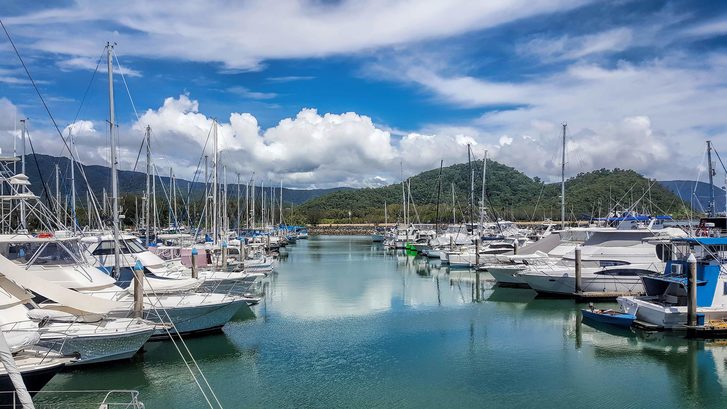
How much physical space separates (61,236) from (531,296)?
96.3 ft

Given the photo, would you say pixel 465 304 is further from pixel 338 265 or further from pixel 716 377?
pixel 338 265

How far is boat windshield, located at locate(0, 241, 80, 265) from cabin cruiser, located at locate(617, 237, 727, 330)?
1059 inches

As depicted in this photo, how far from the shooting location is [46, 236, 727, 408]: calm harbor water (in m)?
19.2

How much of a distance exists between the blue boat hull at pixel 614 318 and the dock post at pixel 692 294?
251 cm

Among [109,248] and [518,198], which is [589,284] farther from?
[518,198]

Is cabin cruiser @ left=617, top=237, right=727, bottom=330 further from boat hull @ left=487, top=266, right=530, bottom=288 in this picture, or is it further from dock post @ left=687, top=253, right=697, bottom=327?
boat hull @ left=487, top=266, right=530, bottom=288

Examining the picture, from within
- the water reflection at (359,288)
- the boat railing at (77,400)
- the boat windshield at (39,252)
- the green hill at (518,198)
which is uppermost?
the green hill at (518,198)

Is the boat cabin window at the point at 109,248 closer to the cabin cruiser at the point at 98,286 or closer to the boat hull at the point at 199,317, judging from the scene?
the cabin cruiser at the point at 98,286

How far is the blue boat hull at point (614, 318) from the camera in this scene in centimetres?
2784

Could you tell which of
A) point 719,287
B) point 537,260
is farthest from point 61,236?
point 537,260

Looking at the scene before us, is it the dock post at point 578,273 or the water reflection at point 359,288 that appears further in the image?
the water reflection at point 359,288

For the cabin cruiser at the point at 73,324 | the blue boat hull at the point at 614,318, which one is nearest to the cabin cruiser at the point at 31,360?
the cabin cruiser at the point at 73,324

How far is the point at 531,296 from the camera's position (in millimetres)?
39750

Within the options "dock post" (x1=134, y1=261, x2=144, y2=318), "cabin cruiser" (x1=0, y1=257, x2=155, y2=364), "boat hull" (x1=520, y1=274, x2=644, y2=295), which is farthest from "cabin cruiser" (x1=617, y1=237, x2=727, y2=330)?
"dock post" (x1=134, y1=261, x2=144, y2=318)
